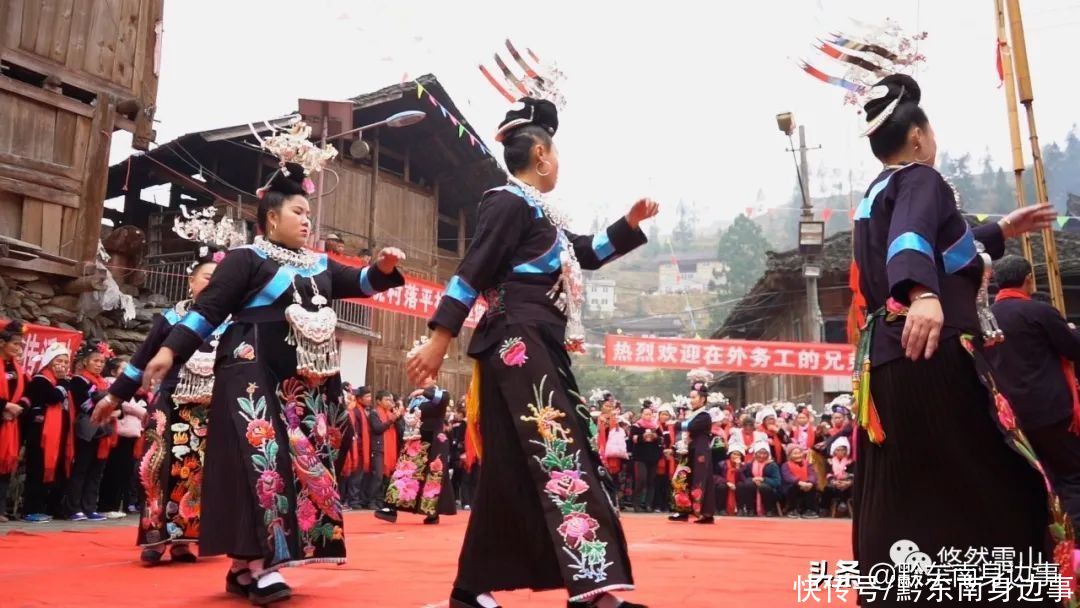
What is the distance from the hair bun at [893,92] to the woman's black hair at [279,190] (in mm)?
2396

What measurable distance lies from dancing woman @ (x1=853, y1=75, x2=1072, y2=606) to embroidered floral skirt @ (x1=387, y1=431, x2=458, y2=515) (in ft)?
22.2

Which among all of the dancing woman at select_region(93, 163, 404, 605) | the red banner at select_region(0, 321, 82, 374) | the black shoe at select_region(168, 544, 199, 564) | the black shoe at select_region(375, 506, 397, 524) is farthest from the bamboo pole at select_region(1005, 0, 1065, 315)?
the red banner at select_region(0, 321, 82, 374)

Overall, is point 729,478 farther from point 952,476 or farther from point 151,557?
point 952,476

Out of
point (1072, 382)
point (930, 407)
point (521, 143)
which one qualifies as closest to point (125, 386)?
point (521, 143)

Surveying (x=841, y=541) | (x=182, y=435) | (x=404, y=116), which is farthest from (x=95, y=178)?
(x=841, y=541)

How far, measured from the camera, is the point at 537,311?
314cm

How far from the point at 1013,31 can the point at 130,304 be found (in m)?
11.1

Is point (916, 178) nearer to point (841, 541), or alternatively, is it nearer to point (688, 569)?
point (688, 569)

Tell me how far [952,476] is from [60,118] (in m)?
11.8

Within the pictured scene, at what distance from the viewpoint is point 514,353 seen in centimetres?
307

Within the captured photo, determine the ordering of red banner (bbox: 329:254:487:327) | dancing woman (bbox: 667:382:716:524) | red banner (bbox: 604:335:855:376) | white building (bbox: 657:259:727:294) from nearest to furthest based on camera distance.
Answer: dancing woman (bbox: 667:382:716:524) < red banner (bbox: 329:254:487:327) < red banner (bbox: 604:335:855:376) < white building (bbox: 657:259:727:294)

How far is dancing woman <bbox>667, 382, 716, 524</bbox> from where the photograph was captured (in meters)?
10.3

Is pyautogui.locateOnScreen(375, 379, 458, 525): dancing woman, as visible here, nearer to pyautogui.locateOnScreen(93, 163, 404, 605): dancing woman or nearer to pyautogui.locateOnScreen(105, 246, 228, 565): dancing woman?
pyautogui.locateOnScreen(105, 246, 228, 565): dancing woman

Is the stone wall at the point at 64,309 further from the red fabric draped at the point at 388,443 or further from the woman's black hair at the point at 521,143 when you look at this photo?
the woman's black hair at the point at 521,143
